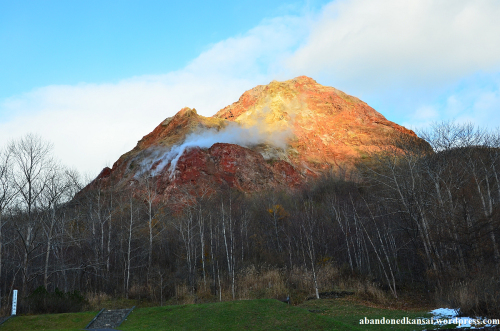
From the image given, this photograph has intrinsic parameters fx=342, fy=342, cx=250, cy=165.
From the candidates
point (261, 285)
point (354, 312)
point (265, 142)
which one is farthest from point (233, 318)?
point (265, 142)

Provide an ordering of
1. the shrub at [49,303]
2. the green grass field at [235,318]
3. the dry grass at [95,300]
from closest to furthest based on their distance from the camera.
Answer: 1. the green grass field at [235,318]
2. the shrub at [49,303]
3. the dry grass at [95,300]

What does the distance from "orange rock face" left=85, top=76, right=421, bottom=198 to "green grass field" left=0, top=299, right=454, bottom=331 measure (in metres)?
35.0

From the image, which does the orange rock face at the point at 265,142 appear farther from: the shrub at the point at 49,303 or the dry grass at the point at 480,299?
the dry grass at the point at 480,299

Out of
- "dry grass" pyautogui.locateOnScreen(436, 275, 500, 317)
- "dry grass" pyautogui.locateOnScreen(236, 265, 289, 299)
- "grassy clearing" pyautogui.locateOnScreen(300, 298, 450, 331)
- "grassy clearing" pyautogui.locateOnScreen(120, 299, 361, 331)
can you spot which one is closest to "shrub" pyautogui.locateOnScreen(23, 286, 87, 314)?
"grassy clearing" pyautogui.locateOnScreen(120, 299, 361, 331)

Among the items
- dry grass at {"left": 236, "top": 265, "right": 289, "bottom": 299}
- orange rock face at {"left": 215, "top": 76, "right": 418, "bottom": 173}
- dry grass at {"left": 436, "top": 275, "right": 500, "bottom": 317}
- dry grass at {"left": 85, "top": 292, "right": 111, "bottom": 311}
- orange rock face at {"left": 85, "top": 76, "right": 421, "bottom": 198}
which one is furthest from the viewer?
orange rock face at {"left": 215, "top": 76, "right": 418, "bottom": 173}

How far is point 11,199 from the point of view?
74.8 ft

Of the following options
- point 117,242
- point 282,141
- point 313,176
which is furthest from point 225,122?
point 117,242

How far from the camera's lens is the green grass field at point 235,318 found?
13.0 metres

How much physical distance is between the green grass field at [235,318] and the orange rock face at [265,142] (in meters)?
35.0

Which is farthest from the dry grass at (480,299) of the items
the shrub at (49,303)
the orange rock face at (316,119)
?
the orange rock face at (316,119)

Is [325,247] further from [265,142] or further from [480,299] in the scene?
[265,142]

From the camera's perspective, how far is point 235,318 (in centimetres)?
1466

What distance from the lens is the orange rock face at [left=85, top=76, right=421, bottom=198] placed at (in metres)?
58.7

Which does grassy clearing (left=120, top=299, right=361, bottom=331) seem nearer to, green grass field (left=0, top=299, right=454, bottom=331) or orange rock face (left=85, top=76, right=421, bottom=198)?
green grass field (left=0, top=299, right=454, bottom=331)
